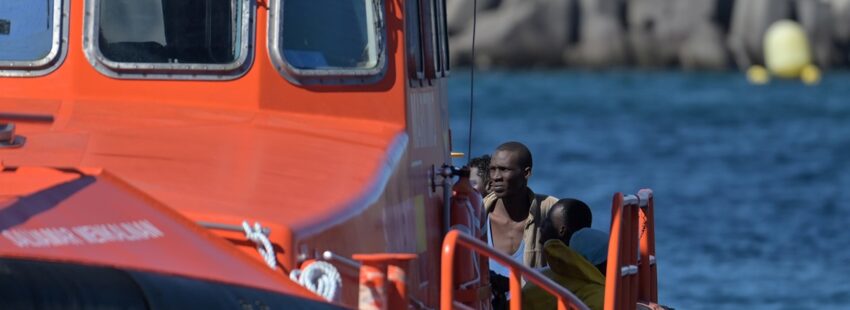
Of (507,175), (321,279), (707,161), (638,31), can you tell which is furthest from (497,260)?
(638,31)

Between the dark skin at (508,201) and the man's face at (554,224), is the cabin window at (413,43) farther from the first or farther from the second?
the dark skin at (508,201)

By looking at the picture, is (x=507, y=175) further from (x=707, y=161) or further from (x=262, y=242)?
(x=707, y=161)

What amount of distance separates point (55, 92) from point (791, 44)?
53.8m

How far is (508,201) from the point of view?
9.09m

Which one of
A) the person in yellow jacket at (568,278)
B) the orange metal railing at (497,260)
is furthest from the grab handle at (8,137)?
the person in yellow jacket at (568,278)

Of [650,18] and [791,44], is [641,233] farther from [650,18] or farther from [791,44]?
[650,18]

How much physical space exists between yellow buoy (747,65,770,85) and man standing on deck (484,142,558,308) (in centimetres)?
5150

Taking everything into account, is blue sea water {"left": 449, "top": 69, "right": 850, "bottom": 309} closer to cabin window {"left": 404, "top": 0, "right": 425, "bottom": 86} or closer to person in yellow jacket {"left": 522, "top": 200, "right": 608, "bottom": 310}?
person in yellow jacket {"left": 522, "top": 200, "right": 608, "bottom": 310}

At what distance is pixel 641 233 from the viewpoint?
8234 millimetres

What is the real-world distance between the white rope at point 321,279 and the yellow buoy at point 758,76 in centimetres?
5590

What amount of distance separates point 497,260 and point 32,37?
1.98 metres

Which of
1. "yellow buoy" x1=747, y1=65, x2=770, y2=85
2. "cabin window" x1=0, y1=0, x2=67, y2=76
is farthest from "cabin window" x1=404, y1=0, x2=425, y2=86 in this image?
"yellow buoy" x1=747, y1=65, x2=770, y2=85

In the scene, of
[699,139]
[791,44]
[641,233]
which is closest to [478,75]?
[791,44]

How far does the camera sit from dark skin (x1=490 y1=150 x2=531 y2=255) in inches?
354
